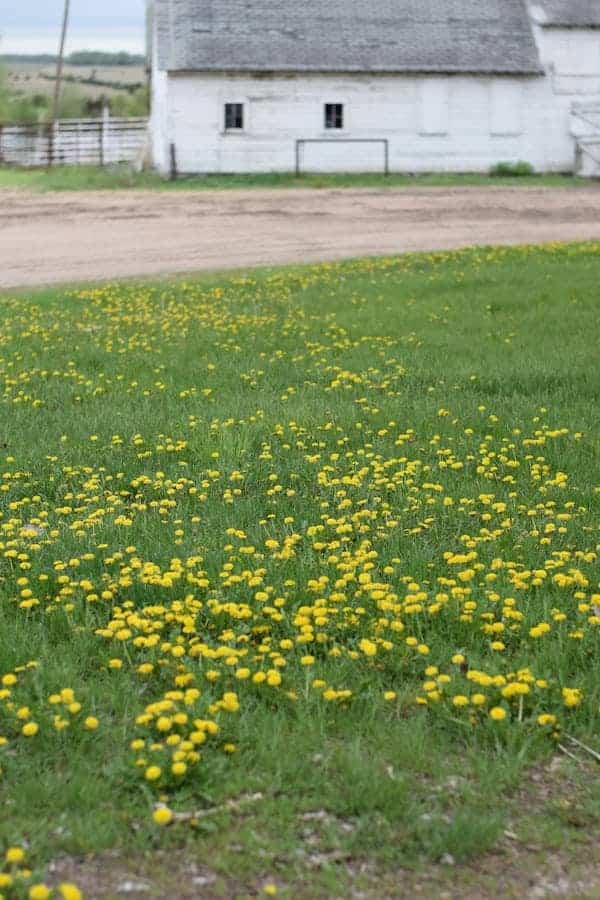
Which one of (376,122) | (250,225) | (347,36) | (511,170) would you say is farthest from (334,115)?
(250,225)

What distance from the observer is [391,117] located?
42875 millimetres

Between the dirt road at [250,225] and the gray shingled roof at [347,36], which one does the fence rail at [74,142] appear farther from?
the dirt road at [250,225]

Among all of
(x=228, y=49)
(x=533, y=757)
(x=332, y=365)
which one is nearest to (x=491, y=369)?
(x=332, y=365)

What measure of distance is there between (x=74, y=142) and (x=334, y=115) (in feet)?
44.2

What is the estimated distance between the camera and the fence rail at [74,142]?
48.8 metres

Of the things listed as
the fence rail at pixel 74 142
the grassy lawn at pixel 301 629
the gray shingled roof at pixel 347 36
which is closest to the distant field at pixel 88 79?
the fence rail at pixel 74 142

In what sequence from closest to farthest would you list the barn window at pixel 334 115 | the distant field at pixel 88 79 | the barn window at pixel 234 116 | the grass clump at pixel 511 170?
the barn window at pixel 234 116, the barn window at pixel 334 115, the grass clump at pixel 511 170, the distant field at pixel 88 79

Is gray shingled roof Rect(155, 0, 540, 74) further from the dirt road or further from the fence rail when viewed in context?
the dirt road

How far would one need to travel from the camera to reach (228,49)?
40938 mm

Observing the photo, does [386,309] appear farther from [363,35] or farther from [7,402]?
[363,35]

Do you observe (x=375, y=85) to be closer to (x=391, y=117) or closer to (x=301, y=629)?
(x=391, y=117)

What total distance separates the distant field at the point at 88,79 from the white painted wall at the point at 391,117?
1700 inches

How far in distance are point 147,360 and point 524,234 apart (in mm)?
14324

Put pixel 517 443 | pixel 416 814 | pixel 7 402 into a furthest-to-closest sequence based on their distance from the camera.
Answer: pixel 7 402
pixel 517 443
pixel 416 814
